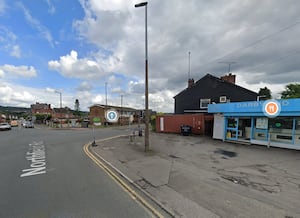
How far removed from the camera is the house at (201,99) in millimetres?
19438

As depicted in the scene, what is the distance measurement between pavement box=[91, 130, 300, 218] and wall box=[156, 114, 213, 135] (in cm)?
1007

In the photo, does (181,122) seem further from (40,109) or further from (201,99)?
(40,109)

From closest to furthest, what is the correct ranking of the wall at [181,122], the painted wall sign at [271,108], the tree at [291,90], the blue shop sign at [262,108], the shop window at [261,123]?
the blue shop sign at [262,108] → the painted wall sign at [271,108] → the shop window at [261,123] → the wall at [181,122] → the tree at [291,90]

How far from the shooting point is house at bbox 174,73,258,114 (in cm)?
2356

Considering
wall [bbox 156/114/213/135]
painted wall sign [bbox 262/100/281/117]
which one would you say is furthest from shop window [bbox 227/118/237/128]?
wall [bbox 156/114/213/135]

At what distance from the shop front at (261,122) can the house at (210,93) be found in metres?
9.75

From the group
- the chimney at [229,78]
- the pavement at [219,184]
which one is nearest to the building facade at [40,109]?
the chimney at [229,78]

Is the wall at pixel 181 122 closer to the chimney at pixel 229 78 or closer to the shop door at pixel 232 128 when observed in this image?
the shop door at pixel 232 128

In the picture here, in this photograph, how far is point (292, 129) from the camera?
11469mm

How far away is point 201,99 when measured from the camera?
26.4 metres

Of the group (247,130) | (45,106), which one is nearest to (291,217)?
(247,130)

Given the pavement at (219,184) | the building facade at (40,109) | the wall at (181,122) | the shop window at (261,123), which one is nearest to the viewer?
the pavement at (219,184)

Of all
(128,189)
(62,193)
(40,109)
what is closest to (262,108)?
(128,189)

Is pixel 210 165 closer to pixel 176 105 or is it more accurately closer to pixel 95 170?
pixel 95 170
